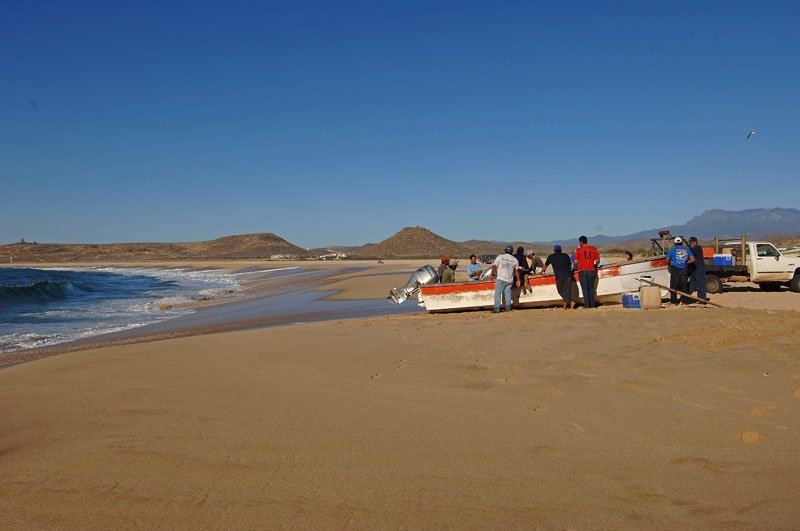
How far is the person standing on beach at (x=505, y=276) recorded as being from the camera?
1458 centimetres

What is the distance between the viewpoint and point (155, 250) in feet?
459

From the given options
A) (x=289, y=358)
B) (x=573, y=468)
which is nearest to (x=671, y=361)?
(x=573, y=468)

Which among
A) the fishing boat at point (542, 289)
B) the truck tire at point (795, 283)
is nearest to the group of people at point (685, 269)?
the fishing boat at point (542, 289)

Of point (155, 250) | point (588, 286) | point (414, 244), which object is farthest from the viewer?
point (155, 250)

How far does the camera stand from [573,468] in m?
4.01

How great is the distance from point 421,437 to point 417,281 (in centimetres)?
1291

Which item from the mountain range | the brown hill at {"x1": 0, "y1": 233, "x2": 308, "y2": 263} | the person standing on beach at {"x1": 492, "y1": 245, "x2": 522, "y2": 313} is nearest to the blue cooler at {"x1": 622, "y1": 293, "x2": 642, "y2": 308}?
the person standing on beach at {"x1": 492, "y1": 245, "x2": 522, "y2": 313}

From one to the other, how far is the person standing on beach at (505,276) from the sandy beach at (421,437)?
6051mm

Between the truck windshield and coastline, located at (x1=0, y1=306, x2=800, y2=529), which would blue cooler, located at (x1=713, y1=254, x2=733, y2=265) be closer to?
the truck windshield

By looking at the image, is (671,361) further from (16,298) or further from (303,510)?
(16,298)

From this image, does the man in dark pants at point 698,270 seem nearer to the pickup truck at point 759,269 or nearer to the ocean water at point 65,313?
the pickup truck at point 759,269

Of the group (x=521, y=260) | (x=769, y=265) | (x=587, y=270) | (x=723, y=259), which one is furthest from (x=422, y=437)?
(x=769, y=265)

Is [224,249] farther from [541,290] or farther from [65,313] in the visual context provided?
[541,290]

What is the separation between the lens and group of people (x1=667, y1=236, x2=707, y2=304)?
14016mm
